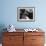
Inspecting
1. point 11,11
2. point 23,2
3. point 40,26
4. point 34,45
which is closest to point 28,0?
point 23,2

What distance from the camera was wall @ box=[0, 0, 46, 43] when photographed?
4.50 metres

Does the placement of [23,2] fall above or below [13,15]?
above

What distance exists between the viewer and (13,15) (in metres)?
4.54

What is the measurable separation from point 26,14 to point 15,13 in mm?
370

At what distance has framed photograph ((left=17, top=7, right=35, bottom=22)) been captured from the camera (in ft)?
14.8

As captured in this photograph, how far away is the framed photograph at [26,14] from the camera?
4.51m

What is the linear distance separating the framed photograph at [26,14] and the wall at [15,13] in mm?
101

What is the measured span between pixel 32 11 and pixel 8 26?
0.94 meters

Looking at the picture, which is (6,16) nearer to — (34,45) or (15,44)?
(15,44)

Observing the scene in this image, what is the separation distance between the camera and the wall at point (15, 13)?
450 centimetres

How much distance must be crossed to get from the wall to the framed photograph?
10 centimetres

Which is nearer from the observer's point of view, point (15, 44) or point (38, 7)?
point (15, 44)

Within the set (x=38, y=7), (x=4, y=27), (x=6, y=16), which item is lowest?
(x=4, y=27)

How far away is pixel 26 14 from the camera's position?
4539mm
